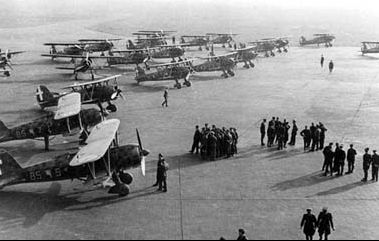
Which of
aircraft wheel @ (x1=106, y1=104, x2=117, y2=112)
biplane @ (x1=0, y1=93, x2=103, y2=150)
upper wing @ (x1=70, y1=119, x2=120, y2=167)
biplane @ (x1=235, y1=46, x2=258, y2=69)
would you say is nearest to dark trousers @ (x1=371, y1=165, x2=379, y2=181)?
upper wing @ (x1=70, y1=119, x2=120, y2=167)

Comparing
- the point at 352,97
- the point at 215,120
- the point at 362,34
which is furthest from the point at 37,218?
the point at 362,34

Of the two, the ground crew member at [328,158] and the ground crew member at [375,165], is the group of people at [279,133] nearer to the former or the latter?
the ground crew member at [328,158]

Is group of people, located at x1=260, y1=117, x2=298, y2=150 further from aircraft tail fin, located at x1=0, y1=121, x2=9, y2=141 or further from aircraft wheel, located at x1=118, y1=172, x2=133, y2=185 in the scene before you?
aircraft tail fin, located at x1=0, y1=121, x2=9, y2=141

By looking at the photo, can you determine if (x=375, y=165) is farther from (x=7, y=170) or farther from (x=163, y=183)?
(x=7, y=170)

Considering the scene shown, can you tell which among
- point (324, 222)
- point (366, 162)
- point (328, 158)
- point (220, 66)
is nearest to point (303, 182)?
point (328, 158)

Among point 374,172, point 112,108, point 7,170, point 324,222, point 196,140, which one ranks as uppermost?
point 112,108
